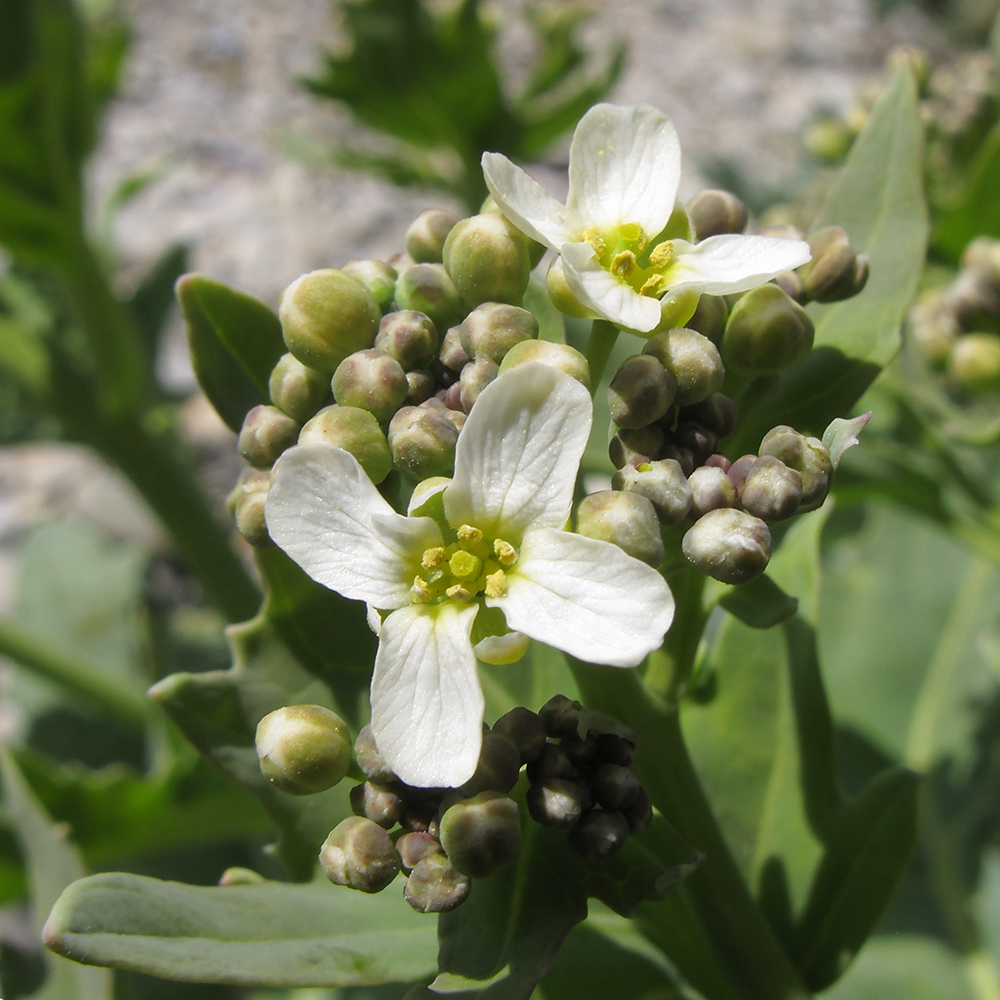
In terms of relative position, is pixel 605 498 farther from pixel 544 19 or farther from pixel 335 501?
pixel 544 19

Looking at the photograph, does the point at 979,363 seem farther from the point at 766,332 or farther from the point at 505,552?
the point at 505,552

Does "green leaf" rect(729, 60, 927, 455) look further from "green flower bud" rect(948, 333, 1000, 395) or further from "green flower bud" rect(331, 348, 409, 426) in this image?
"green flower bud" rect(948, 333, 1000, 395)

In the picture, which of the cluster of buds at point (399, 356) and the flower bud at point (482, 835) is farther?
the cluster of buds at point (399, 356)

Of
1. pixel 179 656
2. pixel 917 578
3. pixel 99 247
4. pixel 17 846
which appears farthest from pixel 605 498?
pixel 179 656

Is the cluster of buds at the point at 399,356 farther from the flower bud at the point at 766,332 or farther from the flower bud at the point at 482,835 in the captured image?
the flower bud at the point at 482,835

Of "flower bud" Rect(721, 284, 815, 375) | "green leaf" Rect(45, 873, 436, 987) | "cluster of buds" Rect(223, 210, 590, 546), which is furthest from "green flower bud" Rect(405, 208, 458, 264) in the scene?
"green leaf" Rect(45, 873, 436, 987)

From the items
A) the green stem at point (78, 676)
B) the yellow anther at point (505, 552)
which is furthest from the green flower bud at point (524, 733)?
the green stem at point (78, 676)
